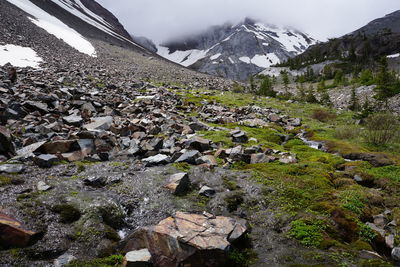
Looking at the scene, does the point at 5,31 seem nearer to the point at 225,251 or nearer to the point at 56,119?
the point at 56,119

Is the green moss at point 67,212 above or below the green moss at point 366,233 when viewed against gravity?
below

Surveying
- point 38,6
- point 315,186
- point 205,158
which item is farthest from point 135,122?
point 38,6

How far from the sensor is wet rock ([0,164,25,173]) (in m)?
10.3

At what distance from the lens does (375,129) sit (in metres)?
22.3

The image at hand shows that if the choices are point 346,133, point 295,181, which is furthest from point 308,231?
point 346,133

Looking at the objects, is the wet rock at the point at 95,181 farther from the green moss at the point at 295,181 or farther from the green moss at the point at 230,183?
the green moss at the point at 295,181

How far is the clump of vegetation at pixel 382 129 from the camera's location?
70.9 ft

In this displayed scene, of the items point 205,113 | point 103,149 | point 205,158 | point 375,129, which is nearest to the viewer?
point 205,158

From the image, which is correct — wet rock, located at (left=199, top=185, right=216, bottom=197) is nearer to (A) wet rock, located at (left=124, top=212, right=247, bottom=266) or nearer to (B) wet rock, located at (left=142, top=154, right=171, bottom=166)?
(A) wet rock, located at (left=124, top=212, right=247, bottom=266)

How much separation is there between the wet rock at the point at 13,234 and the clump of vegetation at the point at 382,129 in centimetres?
2413

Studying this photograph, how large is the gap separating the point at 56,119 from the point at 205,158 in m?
10.7

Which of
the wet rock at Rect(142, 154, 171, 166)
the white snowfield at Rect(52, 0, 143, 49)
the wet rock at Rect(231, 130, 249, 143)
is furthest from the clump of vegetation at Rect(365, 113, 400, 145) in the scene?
the white snowfield at Rect(52, 0, 143, 49)

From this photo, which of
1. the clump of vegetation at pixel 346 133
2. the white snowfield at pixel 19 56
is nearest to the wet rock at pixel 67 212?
the clump of vegetation at pixel 346 133

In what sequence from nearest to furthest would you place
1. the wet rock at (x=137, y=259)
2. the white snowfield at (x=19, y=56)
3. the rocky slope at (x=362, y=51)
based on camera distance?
the wet rock at (x=137, y=259)
the white snowfield at (x=19, y=56)
the rocky slope at (x=362, y=51)
